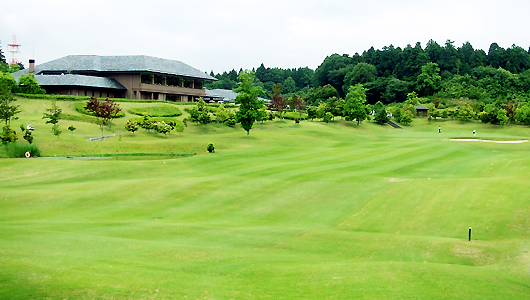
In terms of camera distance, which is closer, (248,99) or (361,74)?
(248,99)

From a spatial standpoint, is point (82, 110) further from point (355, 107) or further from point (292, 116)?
point (355, 107)

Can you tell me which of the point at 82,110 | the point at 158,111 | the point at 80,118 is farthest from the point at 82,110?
the point at 158,111

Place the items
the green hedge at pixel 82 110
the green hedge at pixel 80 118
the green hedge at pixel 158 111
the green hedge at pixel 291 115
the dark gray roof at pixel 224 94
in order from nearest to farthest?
1. the green hedge at pixel 80 118
2. the green hedge at pixel 82 110
3. the green hedge at pixel 158 111
4. the green hedge at pixel 291 115
5. the dark gray roof at pixel 224 94

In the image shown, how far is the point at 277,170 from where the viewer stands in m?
34.3

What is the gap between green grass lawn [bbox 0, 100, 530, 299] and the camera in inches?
479

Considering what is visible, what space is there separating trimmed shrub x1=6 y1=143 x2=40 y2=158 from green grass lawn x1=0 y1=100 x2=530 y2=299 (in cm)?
186

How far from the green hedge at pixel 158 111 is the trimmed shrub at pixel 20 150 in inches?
1148

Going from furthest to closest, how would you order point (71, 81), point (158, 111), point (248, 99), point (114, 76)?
point (114, 76) < point (71, 81) < point (158, 111) < point (248, 99)

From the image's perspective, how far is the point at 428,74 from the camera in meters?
121

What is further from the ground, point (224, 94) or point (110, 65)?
point (110, 65)

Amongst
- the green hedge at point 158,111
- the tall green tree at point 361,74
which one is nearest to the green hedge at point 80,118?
the green hedge at point 158,111

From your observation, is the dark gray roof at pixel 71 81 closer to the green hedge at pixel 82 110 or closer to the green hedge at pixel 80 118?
the green hedge at pixel 82 110

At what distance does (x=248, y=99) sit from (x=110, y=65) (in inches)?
1547

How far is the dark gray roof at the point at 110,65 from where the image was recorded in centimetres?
8294
